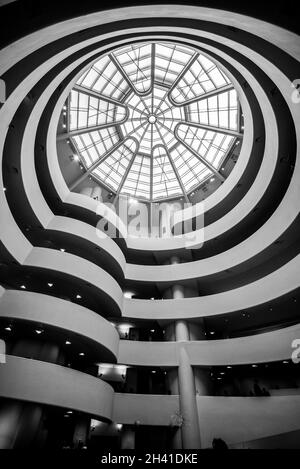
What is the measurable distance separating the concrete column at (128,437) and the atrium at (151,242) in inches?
5.8

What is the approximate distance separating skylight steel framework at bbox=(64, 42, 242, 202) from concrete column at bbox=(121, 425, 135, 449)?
63.7 feet

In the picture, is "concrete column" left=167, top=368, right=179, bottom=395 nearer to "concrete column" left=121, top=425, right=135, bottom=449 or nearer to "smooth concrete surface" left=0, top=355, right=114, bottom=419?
"concrete column" left=121, top=425, right=135, bottom=449

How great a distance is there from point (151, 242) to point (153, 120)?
499 inches

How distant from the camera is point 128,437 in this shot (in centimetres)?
1609

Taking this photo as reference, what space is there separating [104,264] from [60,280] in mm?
4346

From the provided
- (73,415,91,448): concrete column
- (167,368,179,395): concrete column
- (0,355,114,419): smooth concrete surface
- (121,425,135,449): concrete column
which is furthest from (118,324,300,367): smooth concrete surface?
(73,415,91,448): concrete column

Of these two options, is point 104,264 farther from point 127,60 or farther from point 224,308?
point 127,60

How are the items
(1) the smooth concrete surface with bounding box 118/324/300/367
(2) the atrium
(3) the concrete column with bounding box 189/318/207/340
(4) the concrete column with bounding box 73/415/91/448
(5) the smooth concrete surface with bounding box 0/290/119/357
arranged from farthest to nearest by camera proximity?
(3) the concrete column with bounding box 189/318/207/340, (4) the concrete column with bounding box 73/415/91/448, (1) the smooth concrete surface with bounding box 118/324/300/367, (5) the smooth concrete surface with bounding box 0/290/119/357, (2) the atrium

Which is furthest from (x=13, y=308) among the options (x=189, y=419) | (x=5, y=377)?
(x=189, y=419)

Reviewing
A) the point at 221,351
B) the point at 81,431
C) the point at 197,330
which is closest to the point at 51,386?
the point at 81,431

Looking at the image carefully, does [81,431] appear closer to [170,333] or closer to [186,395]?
[186,395]

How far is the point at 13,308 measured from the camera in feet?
48.1

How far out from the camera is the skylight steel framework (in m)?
21.9

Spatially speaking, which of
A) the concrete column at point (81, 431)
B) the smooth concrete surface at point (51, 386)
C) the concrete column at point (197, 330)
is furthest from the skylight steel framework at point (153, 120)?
the concrete column at point (81, 431)
